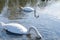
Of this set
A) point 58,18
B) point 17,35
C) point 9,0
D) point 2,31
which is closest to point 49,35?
point 17,35

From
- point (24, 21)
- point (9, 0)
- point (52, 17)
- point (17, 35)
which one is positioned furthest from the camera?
point (9, 0)

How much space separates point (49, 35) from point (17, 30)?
59.3 inches

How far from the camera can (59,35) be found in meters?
10.9

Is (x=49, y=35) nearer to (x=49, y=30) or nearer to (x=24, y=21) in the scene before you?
(x=49, y=30)

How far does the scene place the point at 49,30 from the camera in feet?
38.4

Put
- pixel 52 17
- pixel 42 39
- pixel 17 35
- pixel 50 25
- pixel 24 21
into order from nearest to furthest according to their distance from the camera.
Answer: pixel 42 39 < pixel 17 35 < pixel 50 25 < pixel 24 21 < pixel 52 17

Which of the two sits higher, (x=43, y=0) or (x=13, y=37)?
(x=13, y=37)

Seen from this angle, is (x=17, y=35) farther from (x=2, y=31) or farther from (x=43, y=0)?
(x=43, y=0)

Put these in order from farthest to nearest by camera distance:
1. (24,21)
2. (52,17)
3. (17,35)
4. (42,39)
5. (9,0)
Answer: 1. (9,0)
2. (52,17)
3. (24,21)
4. (17,35)
5. (42,39)

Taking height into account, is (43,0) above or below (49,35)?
below

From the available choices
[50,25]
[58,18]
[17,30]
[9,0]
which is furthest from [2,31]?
[9,0]

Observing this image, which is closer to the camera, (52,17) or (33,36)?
(33,36)

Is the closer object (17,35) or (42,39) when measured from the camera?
(42,39)

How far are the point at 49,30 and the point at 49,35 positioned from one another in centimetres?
80
